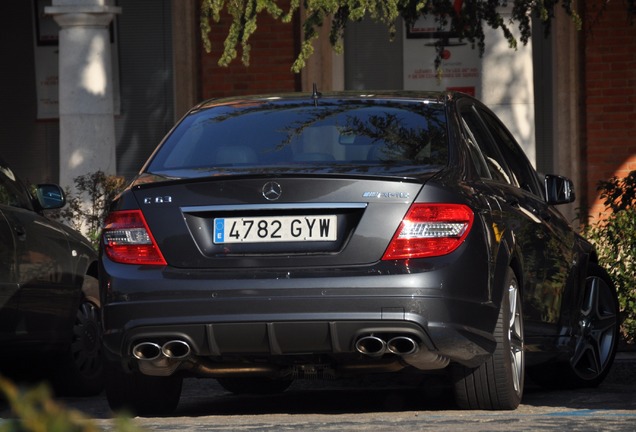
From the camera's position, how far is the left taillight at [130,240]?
5586mm

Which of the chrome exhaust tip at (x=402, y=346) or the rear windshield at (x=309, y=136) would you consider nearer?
the chrome exhaust tip at (x=402, y=346)

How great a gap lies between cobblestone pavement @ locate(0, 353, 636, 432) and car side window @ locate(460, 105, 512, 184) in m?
1.09

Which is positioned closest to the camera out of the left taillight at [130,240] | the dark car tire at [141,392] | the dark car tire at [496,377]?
the left taillight at [130,240]

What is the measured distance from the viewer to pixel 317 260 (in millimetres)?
5375

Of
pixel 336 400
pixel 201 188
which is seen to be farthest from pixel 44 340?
pixel 201 188

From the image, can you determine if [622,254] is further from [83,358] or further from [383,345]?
[383,345]

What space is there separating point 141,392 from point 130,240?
0.80 m

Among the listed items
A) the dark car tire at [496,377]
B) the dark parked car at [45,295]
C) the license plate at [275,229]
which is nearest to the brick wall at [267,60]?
the dark parked car at [45,295]

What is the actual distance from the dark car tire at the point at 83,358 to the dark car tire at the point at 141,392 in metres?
1.46

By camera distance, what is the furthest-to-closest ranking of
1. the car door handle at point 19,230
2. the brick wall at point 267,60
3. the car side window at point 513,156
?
the brick wall at point 267,60, the car door handle at point 19,230, the car side window at point 513,156

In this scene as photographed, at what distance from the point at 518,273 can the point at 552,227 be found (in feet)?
3.17

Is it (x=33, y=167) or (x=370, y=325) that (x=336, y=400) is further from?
(x=33, y=167)

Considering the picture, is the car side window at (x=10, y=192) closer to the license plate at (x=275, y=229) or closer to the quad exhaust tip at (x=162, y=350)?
the quad exhaust tip at (x=162, y=350)

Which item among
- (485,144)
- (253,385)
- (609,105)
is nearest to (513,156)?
(485,144)
